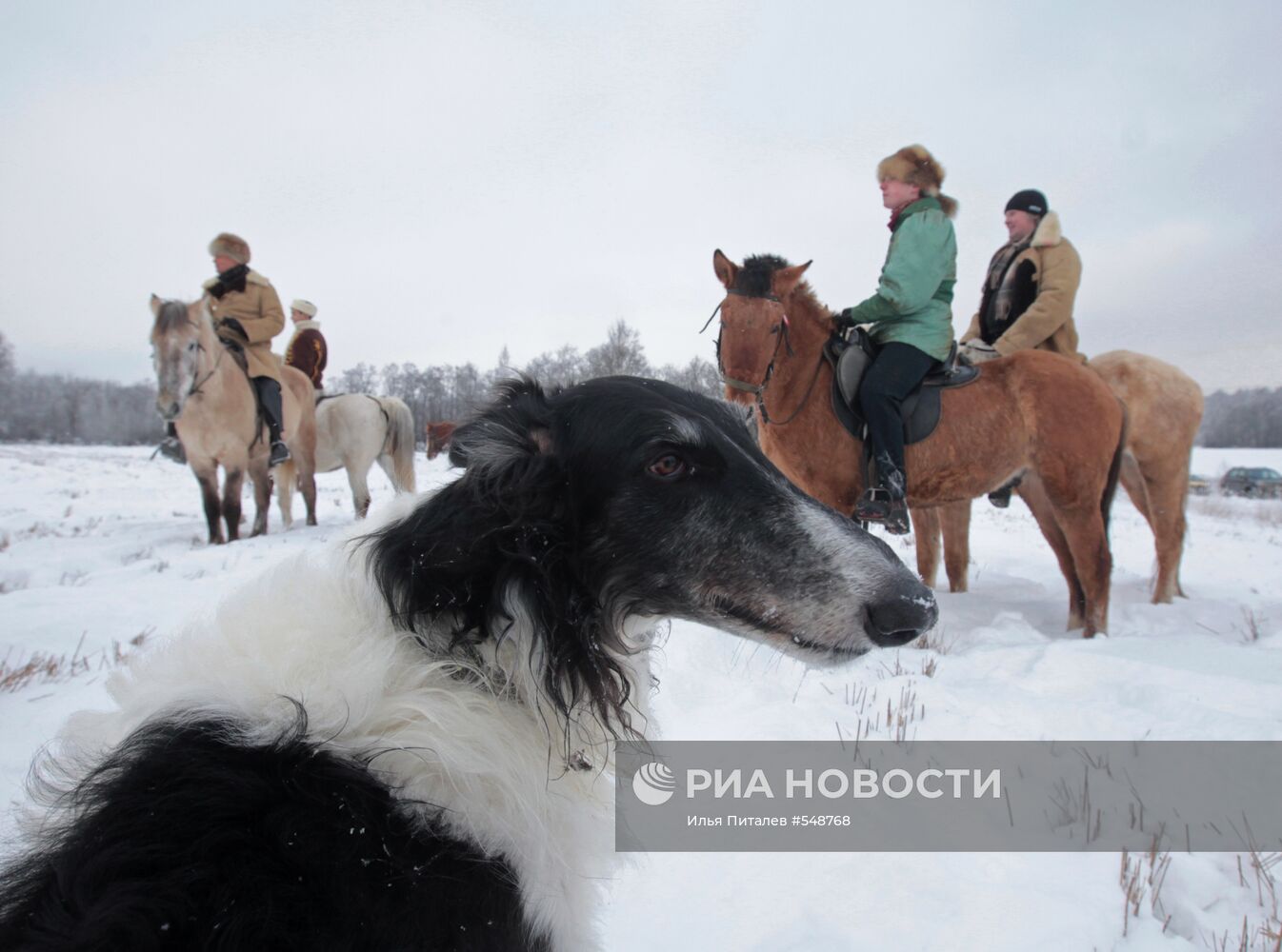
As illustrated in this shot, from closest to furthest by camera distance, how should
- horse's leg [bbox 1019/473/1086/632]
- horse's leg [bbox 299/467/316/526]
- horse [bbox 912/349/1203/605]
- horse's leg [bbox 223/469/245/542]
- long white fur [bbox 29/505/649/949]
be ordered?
long white fur [bbox 29/505/649/949] < horse's leg [bbox 1019/473/1086/632] < horse [bbox 912/349/1203/605] < horse's leg [bbox 223/469/245/542] < horse's leg [bbox 299/467/316/526]

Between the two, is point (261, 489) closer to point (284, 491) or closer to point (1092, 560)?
point (284, 491)

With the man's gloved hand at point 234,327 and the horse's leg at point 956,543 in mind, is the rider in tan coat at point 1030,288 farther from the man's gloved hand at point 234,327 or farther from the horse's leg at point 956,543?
the man's gloved hand at point 234,327

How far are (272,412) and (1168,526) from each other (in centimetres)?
1272

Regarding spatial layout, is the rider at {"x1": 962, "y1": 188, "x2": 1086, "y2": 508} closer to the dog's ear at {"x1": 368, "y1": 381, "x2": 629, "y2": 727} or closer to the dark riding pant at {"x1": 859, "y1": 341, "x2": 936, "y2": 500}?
the dark riding pant at {"x1": 859, "y1": 341, "x2": 936, "y2": 500}

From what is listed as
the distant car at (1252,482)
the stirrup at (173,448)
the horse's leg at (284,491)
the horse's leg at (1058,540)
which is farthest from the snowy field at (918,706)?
the distant car at (1252,482)

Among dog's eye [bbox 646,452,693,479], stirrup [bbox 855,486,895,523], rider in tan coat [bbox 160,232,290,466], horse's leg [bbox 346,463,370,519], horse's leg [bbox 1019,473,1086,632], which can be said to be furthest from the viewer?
horse's leg [bbox 346,463,370,519]

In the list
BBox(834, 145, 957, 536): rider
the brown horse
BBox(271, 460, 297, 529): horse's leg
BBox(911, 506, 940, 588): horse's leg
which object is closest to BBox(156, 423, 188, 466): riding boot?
BBox(271, 460, 297, 529): horse's leg

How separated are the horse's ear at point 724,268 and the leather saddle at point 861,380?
121cm

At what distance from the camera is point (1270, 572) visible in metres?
9.35

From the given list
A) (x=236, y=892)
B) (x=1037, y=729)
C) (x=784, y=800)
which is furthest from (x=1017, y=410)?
(x=236, y=892)

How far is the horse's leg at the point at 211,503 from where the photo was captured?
365 inches

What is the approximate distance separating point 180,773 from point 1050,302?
7833 mm

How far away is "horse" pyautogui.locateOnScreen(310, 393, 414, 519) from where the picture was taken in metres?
12.8

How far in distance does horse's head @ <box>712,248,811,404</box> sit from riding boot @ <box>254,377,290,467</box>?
8.27 meters
